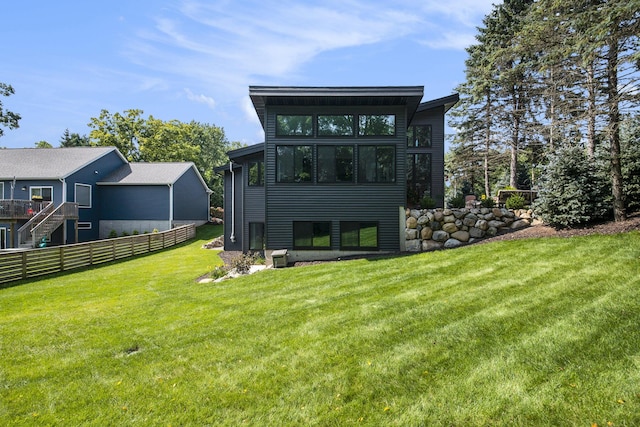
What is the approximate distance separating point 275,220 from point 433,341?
29.7ft

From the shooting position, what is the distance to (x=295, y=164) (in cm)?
1297

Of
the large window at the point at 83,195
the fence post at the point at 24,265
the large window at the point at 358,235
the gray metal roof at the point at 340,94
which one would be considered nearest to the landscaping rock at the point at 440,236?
the large window at the point at 358,235

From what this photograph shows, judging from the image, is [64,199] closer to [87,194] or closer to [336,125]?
[87,194]

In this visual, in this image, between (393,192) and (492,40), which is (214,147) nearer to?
(492,40)

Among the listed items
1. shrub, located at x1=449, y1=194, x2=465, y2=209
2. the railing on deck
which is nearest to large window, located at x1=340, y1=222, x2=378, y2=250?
shrub, located at x1=449, y1=194, x2=465, y2=209

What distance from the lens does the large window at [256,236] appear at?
16.1 m

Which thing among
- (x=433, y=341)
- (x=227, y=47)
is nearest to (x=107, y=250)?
(x=227, y=47)

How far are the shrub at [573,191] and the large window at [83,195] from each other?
27989 millimetres

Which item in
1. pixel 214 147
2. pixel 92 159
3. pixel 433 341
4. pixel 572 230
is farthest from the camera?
pixel 214 147

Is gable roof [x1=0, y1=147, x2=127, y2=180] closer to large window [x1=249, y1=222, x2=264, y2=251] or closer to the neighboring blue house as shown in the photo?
the neighboring blue house

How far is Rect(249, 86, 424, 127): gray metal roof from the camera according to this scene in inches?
464

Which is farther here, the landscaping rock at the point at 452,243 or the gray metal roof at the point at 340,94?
the landscaping rock at the point at 452,243

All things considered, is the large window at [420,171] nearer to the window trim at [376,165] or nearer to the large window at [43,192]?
the window trim at [376,165]

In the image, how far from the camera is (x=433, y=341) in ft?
15.4
